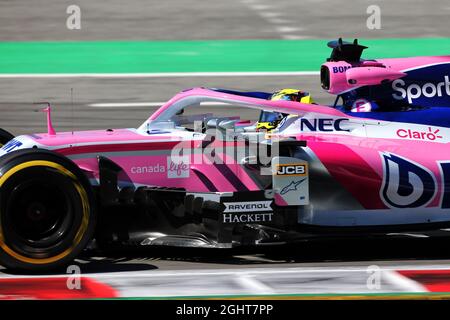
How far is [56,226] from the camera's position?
6.30 meters

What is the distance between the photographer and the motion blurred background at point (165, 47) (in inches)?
504

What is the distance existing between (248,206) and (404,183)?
116 cm

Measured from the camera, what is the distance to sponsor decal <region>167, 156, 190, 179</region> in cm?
673

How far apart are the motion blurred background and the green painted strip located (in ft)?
0.06

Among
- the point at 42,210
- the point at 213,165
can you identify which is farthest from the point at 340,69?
the point at 42,210

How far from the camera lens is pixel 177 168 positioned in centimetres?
673

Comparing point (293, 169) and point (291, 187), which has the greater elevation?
point (293, 169)

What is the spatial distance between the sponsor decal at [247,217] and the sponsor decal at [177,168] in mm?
435

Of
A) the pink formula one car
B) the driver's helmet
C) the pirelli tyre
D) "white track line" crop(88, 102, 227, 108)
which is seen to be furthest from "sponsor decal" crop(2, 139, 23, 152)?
"white track line" crop(88, 102, 227, 108)

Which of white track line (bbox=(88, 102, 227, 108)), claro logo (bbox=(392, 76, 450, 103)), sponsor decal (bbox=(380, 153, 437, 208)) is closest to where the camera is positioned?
sponsor decal (bbox=(380, 153, 437, 208))

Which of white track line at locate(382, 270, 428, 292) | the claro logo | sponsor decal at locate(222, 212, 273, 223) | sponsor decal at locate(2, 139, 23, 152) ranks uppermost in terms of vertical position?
the claro logo

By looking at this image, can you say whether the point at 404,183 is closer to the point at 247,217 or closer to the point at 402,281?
the point at 402,281

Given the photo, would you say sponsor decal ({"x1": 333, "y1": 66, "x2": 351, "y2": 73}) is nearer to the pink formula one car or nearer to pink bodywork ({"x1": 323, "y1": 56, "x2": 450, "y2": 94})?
pink bodywork ({"x1": 323, "y1": 56, "x2": 450, "y2": 94})

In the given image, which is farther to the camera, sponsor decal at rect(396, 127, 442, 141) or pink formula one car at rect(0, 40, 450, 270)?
sponsor decal at rect(396, 127, 442, 141)
